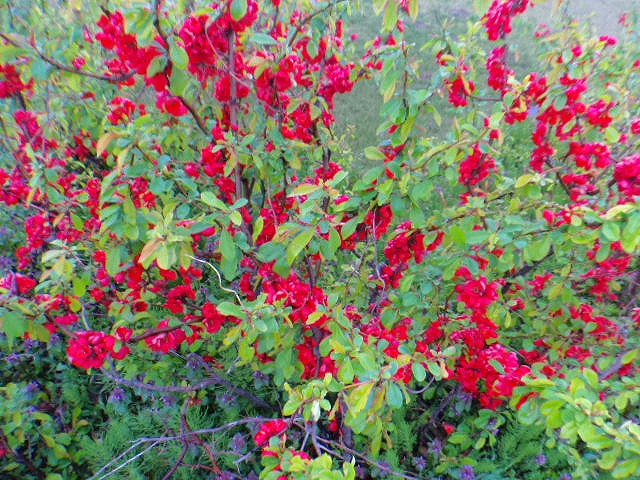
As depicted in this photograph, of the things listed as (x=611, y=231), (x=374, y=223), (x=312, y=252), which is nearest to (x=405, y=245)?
(x=374, y=223)

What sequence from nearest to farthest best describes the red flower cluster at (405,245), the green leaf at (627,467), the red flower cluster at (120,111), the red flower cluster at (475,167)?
the green leaf at (627,467), the red flower cluster at (405,245), the red flower cluster at (475,167), the red flower cluster at (120,111)

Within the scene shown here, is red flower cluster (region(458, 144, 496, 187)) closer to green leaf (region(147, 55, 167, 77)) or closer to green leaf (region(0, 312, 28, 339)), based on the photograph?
green leaf (region(147, 55, 167, 77))

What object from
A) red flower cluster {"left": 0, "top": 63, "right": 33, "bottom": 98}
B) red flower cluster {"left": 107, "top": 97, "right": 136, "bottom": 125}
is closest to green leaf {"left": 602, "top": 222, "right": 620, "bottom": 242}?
red flower cluster {"left": 107, "top": 97, "right": 136, "bottom": 125}

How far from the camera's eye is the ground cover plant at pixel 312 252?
1077mm

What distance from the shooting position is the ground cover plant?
1.08 m

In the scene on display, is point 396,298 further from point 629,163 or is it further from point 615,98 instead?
point 615,98

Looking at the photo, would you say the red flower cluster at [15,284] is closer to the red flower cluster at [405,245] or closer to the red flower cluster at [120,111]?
the red flower cluster at [120,111]

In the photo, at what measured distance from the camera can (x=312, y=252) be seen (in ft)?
4.07

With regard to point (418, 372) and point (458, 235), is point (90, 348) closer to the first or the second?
point (418, 372)

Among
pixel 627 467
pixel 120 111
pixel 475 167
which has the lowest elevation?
pixel 627 467

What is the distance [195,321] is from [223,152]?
65 centimetres

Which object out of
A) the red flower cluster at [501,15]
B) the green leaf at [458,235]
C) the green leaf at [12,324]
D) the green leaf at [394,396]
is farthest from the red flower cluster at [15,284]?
the red flower cluster at [501,15]

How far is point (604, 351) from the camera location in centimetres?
179

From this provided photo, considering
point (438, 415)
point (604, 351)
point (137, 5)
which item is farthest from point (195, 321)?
point (604, 351)
